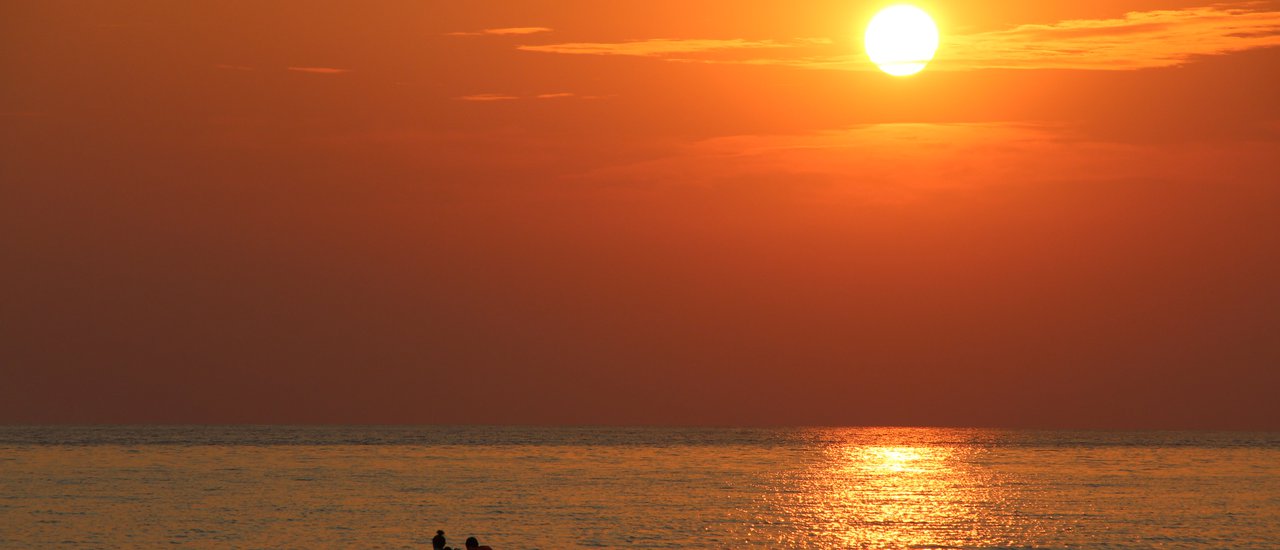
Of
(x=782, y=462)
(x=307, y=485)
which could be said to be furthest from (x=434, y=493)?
(x=782, y=462)

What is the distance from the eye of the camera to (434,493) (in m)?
77.2

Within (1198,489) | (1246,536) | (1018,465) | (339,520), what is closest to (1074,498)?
(1198,489)

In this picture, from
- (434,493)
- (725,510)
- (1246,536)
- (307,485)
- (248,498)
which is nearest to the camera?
(1246,536)

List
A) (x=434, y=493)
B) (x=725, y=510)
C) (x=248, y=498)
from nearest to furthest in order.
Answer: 1. (x=725, y=510)
2. (x=248, y=498)
3. (x=434, y=493)

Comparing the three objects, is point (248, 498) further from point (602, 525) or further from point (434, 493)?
point (602, 525)

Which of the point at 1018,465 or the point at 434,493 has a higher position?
the point at 1018,465

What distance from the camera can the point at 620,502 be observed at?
70.8 meters

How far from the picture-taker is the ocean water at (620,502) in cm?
5475

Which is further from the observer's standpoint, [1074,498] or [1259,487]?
[1259,487]

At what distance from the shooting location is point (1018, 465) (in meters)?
124

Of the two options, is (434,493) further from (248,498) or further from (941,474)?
(941,474)

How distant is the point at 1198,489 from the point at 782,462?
47.2m

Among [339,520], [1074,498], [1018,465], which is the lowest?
[339,520]

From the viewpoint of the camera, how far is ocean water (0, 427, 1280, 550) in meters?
54.8
